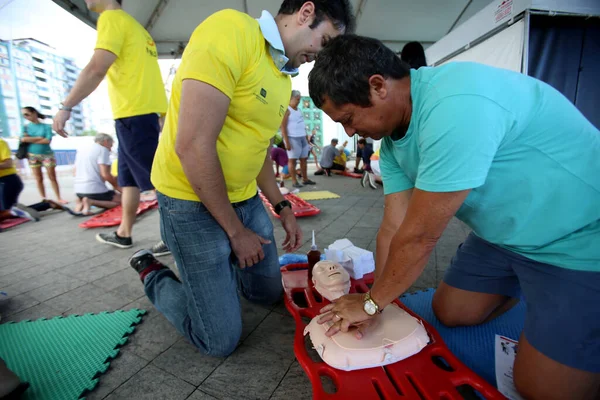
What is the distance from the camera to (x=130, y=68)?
2393 millimetres

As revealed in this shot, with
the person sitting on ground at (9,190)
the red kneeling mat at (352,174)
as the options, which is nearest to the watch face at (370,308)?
the person sitting on ground at (9,190)

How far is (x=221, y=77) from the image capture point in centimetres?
112

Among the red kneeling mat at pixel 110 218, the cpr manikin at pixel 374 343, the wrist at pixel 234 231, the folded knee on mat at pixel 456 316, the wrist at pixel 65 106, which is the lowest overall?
the red kneeling mat at pixel 110 218

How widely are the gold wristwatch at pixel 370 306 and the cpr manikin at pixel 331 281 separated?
1.39 ft

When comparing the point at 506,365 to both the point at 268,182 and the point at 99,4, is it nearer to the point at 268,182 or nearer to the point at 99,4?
the point at 268,182

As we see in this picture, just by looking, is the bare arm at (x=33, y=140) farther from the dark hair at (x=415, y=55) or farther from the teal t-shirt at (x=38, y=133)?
the dark hair at (x=415, y=55)

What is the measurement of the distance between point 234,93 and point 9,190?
4913 mm

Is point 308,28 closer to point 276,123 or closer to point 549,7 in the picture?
point 276,123

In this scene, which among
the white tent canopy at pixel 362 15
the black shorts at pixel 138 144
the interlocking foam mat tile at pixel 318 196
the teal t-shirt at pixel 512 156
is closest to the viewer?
the teal t-shirt at pixel 512 156

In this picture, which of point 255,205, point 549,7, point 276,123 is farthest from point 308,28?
point 549,7

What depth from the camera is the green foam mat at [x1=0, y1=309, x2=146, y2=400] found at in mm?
1270

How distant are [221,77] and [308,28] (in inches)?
20.5

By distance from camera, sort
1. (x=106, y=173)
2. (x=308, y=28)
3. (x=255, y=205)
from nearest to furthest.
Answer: (x=308, y=28) < (x=255, y=205) < (x=106, y=173)

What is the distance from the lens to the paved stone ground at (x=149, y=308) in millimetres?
1250
